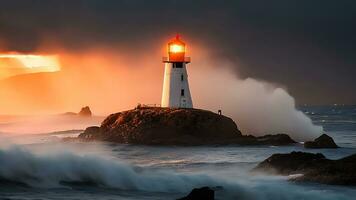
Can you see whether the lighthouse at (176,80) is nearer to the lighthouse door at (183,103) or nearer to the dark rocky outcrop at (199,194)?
the lighthouse door at (183,103)

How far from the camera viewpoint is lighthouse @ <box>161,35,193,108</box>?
49.3 metres

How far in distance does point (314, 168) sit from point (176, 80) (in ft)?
81.2

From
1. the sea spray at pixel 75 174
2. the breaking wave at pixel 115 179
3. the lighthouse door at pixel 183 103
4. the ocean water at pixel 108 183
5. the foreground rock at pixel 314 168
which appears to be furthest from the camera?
the lighthouse door at pixel 183 103

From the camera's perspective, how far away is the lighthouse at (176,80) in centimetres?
4934

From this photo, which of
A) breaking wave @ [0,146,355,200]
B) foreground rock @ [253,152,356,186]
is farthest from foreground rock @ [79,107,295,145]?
breaking wave @ [0,146,355,200]

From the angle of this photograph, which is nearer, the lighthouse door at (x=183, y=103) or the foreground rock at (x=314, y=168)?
the foreground rock at (x=314, y=168)

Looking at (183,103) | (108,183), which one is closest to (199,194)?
(108,183)

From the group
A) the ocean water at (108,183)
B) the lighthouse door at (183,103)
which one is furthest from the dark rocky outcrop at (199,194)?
the lighthouse door at (183,103)

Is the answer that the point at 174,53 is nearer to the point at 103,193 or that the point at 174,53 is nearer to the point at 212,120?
the point at 212,120

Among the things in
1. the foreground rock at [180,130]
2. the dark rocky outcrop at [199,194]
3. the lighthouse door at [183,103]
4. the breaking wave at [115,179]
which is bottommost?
the dark rocky outcrop at [199,194]

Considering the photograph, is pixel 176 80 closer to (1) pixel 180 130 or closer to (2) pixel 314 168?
(1) pixel 180 130

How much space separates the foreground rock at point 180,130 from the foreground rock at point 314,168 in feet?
57.5

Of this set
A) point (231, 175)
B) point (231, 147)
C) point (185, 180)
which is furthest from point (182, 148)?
point (185, 180)

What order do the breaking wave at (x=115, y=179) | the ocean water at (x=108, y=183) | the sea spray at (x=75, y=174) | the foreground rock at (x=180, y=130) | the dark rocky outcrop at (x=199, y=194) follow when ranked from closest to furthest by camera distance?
the dark rocky outcrop at (x=199, y=194), the ocean water at (x=108, y=183), the breaking wave at (x=115, y=179), the sea spray at (x=75, y=174), the foreground rock at (x=180, y=130)
